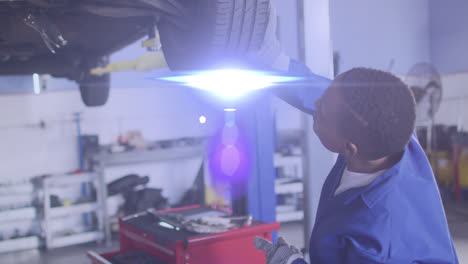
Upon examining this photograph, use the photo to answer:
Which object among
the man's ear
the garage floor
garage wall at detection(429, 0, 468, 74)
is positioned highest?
garage wall at detection(429, 0, 468, 74)

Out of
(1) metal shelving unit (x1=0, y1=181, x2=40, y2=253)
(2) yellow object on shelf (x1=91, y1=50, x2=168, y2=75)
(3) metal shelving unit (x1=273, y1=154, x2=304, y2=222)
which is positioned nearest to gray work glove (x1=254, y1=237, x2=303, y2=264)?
(2) yellow object on shelf (x1=91, y1=50, x2=168, y2=75)

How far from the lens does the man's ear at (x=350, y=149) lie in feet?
3.78

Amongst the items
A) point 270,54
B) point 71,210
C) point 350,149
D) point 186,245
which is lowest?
point 71,210

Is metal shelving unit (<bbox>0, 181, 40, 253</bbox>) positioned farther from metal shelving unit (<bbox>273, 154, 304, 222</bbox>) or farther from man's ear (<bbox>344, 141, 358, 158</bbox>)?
man's ear (<bbox>344, 141, 358, 158</bbox>)

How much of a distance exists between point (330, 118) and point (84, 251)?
378 centimetres

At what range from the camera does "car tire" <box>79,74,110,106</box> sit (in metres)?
3.42

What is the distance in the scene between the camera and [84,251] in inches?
167

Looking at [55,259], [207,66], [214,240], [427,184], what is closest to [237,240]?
[214,240]

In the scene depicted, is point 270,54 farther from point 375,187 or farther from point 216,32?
point 375,187

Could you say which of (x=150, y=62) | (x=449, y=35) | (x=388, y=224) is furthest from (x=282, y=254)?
(x=449, y=35)

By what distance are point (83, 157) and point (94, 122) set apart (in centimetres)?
44

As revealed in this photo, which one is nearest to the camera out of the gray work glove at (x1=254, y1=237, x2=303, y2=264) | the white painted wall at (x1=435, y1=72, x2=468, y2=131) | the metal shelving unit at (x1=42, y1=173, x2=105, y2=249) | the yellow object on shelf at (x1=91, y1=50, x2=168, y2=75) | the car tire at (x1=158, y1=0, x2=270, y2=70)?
the gray work glove at (x1=254, y1=237, x2=303, y2=264)

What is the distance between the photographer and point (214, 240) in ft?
5.70

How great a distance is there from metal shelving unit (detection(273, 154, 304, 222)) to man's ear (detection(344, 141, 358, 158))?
355cm
